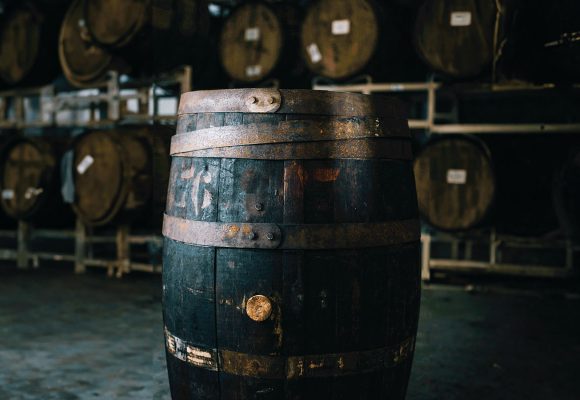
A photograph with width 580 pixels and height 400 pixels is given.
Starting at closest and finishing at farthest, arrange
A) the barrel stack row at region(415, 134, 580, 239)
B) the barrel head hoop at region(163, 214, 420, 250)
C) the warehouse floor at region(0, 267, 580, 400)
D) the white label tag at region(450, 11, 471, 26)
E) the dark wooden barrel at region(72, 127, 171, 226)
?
the barrel head hoop at region(163, 214, 420, 250)
the warehouse floor at region(0, 267, 580, 400)
the barrel stack row at region(415, 134, 580, 239)
the white label tag at region(450, 11, 471, 26)
the dark wooden barrel at region(72, 127, 171, 226)

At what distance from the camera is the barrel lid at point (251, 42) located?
6.34 meters

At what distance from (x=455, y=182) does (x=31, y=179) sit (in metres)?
4.24

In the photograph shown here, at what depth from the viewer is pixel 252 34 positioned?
6.43 metres

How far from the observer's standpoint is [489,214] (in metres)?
5.28

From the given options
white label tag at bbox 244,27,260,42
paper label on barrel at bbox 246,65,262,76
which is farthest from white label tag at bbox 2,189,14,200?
white label tag at bbox 244,27,260,42

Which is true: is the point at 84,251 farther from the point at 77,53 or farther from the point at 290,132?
the point at 290,132

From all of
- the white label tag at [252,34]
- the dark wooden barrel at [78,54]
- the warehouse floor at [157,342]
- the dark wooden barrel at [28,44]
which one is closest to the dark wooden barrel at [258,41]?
the white label tag at [252,34]

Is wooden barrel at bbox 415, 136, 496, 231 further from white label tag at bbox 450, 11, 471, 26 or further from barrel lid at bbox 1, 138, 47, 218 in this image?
barrel lid at bbox 1, 138, 47, 218

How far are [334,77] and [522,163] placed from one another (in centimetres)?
184

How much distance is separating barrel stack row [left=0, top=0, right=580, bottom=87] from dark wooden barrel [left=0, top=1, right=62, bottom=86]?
0.04 ft

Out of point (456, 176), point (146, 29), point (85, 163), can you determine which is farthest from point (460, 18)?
point (85, 163)

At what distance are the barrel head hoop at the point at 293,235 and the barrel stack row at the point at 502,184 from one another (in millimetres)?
3245

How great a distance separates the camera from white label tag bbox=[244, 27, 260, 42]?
21.0 ft

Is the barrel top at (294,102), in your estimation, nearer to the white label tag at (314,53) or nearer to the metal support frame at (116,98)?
the white label tag at (314,53)
